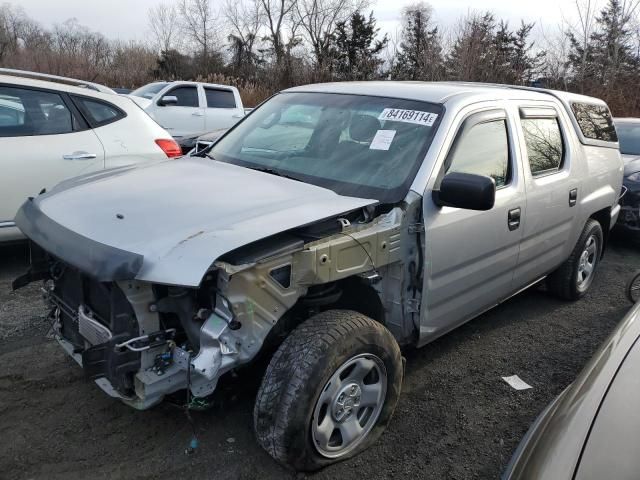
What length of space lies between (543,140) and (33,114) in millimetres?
4329

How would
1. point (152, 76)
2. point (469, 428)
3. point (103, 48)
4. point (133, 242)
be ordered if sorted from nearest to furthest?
point (133, 242), point (469, 428), point (152, 76), point (103, 48)

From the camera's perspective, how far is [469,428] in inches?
120

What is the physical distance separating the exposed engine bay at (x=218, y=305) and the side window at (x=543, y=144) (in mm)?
1488

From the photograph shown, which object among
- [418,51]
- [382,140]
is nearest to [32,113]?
[382,140]

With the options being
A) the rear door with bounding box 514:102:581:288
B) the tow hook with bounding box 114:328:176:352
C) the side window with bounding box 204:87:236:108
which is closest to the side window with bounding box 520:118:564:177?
the rear door with bounding box 514:102:581:288

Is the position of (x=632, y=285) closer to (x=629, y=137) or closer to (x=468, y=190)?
(x=468, y=190)

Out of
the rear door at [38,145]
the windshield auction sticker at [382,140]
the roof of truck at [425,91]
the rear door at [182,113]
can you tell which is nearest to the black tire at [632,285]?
the roof of truck at [425,91]

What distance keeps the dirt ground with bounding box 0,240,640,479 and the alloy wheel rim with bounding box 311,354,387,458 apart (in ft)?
0.43

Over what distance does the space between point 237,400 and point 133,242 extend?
1.29 meters

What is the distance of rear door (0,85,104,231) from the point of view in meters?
4.60

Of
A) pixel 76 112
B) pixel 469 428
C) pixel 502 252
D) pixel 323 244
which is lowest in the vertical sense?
pixel 469 428

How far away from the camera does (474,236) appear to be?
10.6ft

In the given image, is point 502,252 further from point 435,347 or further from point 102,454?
point 102,454

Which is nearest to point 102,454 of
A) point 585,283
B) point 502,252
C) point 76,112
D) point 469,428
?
point 469,428
